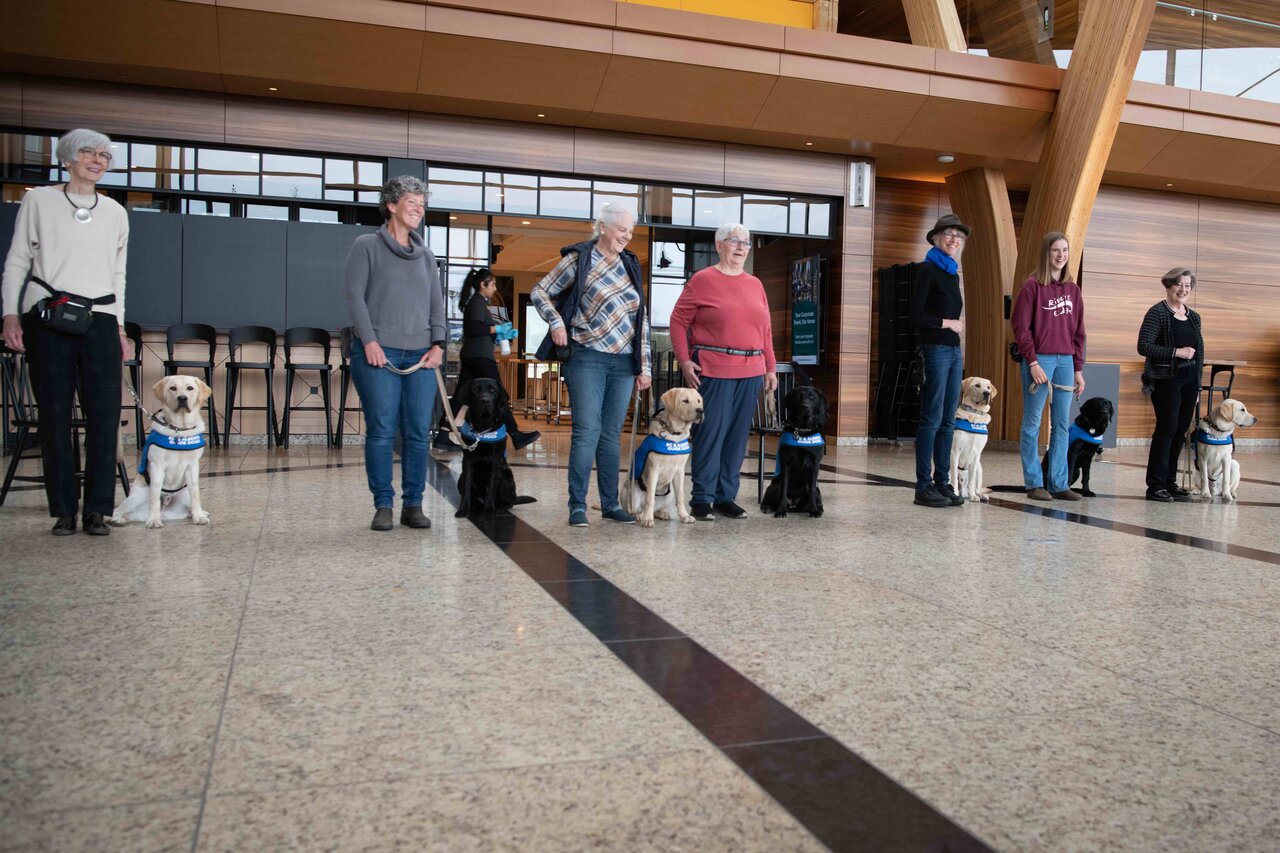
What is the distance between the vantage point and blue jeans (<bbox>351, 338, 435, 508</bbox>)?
13.7 feet

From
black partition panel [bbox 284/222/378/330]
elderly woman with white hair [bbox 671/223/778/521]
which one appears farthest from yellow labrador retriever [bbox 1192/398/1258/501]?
black partition panel [bbox 284/222/378/330]

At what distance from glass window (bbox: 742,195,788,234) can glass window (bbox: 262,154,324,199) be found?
471 cm

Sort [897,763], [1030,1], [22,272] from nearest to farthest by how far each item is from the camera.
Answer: [897,763]
[22,272]
[1030,1]

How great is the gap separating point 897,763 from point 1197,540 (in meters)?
3.51

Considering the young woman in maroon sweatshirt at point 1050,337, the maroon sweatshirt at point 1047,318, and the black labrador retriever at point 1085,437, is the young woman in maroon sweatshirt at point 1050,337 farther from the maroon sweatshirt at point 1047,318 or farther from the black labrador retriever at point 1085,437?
the black labrador retriever at point 1085,437

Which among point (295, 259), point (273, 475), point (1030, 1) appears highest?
point (1030, 1)

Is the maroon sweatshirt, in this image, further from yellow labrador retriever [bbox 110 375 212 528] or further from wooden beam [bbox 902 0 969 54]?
wooden beam [bbox 902 0 969 54]

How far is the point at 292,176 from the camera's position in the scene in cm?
958

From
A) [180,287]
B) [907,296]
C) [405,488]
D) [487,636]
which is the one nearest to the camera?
[487,636]

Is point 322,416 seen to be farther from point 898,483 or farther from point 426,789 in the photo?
point 426,789

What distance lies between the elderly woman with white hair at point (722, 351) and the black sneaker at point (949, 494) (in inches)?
58.4

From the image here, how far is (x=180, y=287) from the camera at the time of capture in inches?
358

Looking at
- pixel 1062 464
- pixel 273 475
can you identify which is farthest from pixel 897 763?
pixel 273 475

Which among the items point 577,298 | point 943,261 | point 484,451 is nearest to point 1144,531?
point 943,261
